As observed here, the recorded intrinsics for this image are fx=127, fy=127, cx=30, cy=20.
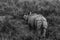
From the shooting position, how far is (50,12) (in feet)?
24.2

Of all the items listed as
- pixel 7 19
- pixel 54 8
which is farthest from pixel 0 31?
pixel 54 8

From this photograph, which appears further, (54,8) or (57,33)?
(54,8)

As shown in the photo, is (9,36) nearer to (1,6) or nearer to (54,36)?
(54,36)

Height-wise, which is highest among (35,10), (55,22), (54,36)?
(35,10)

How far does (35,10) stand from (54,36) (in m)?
2.49

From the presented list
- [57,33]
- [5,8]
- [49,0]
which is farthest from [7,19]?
[49,0]

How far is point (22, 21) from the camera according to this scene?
21.5 feet

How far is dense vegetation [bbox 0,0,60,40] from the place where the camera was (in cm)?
537

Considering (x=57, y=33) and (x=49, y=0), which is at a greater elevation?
(x=49, y=0)

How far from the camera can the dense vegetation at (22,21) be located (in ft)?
17.6

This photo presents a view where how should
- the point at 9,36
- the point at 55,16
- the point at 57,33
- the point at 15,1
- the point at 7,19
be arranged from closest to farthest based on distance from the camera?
the point at 9,36 → the point at 57,33 → the point at 7,19 → the point at 55,16 → the point at 15,1

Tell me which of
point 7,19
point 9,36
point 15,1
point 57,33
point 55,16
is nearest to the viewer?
point 9,36

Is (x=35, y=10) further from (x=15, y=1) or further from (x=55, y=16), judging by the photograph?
(x=15, y=1)

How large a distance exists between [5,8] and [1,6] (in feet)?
1.39
